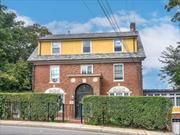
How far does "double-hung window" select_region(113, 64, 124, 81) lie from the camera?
41.6 m

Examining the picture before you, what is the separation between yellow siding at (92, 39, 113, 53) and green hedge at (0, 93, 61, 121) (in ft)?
52.3

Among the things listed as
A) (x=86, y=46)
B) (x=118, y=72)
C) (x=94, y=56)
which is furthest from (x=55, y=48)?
(x=118, y=72)

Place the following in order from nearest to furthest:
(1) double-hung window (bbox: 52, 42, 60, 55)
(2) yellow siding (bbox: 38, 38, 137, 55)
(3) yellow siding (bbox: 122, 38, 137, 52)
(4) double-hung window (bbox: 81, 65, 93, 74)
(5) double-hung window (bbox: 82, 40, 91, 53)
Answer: (4) double-hung window (bbox: 81, 65, 93, 74)
(3) yellow siding (bbox: 122, 38, 137, 52)
(2) yellow siding (bbox: 38, 38, 137, 55)
(5) double-hung window (bbox: 82, 40, 91, 53)
(1) double-hung window (bbox: 52, 42, 60, 55)

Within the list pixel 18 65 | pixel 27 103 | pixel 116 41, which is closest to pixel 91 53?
pixel 116 41

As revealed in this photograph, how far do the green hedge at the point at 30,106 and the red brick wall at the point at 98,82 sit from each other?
13101 mm

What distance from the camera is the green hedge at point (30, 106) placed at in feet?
89.9

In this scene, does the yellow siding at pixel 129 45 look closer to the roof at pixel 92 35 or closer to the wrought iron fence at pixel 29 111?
the roof at pixel 92 35

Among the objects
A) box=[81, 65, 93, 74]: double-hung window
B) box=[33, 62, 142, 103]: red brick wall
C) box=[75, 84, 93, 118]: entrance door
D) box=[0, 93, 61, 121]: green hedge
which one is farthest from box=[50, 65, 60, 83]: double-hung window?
box=[0, 93, 61, 121]: green hedge

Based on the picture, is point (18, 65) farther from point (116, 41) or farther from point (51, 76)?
point (116, 41)

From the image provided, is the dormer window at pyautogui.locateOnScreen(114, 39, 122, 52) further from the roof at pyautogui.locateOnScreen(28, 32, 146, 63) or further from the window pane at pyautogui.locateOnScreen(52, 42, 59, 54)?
the window pane at pyautogui.locateOnScreen(52, 42, 59, 54)

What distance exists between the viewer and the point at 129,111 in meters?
25.9

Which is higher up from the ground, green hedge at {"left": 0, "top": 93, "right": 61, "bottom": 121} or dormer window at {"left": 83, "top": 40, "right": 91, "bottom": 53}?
dormer window at {"left": 83, "top": 40, "right": 91, "bottom": 53}

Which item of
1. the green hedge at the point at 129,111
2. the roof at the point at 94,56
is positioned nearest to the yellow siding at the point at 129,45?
the roof at the point at 94,56

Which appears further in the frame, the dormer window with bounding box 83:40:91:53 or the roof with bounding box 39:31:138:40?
the dormer window with bounding box 83:40:91:53
